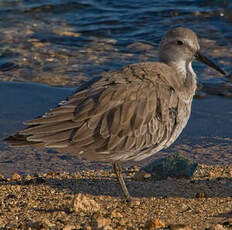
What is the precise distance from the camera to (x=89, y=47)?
1026 cm

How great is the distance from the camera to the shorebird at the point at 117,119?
502 centimetres

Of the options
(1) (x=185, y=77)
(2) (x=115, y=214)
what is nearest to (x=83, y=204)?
(2) (x=115, y=214)

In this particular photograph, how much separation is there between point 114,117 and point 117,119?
37 millimetres

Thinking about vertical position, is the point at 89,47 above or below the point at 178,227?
above

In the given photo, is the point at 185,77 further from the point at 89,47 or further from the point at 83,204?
the point at 89,47

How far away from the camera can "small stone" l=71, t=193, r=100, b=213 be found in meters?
4.74

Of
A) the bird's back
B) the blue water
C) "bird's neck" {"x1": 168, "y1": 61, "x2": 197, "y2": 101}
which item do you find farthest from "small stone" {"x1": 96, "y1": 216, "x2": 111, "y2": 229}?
the blue water

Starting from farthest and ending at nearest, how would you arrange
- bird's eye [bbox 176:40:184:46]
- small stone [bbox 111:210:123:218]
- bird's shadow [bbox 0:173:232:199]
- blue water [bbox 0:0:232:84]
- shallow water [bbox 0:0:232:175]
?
1. blue water [bbox 0:0:232:84]
2. shallow water [bbox 0:0:232:175]
3. bird's eye [bbox 176:40:184:46]
4. bird's shadow [bbox 0:173:232:199]
5. small stone [bbox 111:210:123:218]

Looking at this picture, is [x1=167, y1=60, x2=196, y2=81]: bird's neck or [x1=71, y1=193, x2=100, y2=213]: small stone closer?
[x1=71, y1=193, x2=100, y2=213]: small stone

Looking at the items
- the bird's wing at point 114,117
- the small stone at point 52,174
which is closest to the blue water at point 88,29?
the small stone at point 52,174

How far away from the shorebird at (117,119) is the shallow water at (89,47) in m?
1.34

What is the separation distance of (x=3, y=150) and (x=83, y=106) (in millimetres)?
2015

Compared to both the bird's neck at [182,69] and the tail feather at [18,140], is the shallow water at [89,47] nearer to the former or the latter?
the bird's neck at [182,69]

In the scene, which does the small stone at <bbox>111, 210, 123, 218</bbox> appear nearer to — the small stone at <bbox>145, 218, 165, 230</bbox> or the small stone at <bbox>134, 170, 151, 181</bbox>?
the small stone at <bbox>145, 218, 165, 230</bbox>
